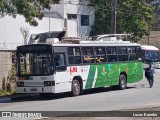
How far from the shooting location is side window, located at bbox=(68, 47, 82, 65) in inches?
962

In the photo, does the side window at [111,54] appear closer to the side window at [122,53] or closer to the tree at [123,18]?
the side window at [122,53]

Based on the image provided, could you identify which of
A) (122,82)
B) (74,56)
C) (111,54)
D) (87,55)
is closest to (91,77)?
(87,55)

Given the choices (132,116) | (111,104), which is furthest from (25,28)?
(132,116)

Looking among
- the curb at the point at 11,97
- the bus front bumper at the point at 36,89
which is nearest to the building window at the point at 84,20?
the curb at the point at 11,97

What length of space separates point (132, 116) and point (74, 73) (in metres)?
10.1

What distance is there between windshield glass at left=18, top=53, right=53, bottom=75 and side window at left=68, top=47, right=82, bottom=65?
148 cm

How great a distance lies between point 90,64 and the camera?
26109 millimetres

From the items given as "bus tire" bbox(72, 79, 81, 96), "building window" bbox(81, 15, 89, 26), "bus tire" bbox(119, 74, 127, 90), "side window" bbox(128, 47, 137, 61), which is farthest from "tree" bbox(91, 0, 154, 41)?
"bus tire" bbox(72, 79, 81, 96)

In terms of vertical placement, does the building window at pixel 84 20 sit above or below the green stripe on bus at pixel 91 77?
above

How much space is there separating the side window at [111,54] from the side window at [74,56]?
124 inches

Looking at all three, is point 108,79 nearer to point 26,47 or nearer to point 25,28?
point 26,47

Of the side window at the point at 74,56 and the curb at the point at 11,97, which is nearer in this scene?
the curb at the point at 11,97

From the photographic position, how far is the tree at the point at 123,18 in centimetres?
5841

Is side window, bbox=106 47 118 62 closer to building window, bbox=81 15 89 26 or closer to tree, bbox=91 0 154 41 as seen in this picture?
building window, bbox=81 15 89 26
